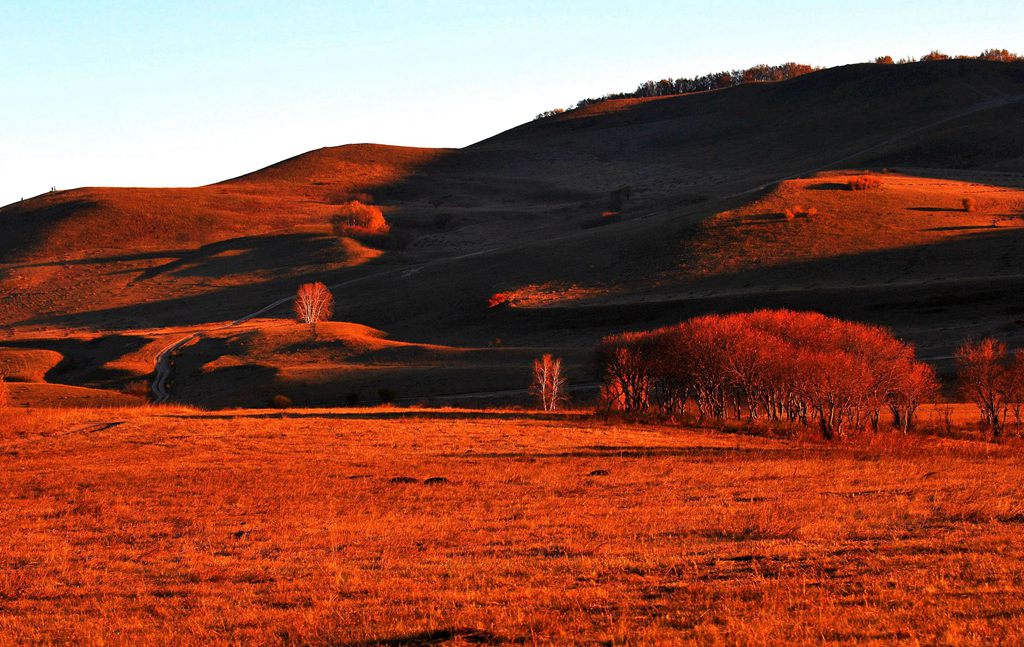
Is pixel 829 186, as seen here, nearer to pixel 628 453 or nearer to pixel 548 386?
pixel 548 386

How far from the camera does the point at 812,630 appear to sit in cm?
1170

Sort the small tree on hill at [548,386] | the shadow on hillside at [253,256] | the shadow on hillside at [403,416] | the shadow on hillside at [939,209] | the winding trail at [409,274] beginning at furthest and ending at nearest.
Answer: the shadow on hillside at [253,256] → the shadow on hillside at [939,209] → the winding trail at [409,274] → the small tree on hill at [548,386] → the shadow on hillside at [403,416]

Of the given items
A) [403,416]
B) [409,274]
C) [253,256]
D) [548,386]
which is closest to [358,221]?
[253,256]

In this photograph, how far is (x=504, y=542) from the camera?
64.2 ft

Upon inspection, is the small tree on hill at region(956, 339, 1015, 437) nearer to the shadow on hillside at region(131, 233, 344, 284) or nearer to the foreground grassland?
the foreground grassland

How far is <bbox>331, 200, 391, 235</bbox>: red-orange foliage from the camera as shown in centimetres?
16788

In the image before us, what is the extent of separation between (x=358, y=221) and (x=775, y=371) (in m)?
131

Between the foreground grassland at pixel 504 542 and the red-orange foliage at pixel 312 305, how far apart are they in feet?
210

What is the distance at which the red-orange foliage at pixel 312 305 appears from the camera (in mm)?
103188

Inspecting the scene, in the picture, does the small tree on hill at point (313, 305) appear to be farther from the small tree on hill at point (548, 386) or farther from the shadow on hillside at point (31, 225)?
the shadow on hillside at point (31, 225)

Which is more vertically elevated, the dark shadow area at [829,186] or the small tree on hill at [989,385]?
the dark shadow area at [829,186]

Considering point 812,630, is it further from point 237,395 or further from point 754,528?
point 237,395

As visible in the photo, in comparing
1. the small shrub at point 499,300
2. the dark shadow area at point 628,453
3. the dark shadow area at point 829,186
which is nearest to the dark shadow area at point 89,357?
the small shrub at point 499,300

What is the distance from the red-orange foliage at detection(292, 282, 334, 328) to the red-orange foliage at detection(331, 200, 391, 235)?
5534 centimetres
